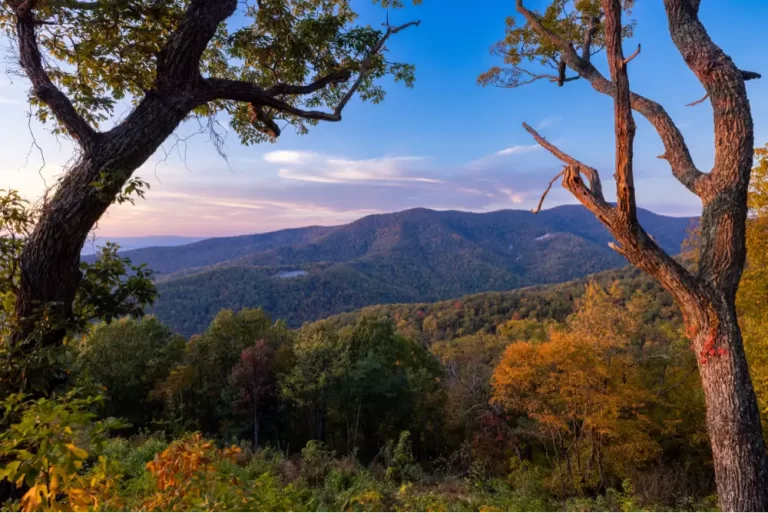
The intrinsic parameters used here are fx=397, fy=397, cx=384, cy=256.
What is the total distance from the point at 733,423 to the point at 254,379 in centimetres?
2007

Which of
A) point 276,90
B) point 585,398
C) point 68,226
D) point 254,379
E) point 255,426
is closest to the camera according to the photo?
point 68,226

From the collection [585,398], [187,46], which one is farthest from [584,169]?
[585,398]

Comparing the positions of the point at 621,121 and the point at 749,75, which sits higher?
the point at 749,75

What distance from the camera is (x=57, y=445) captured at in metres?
1.31

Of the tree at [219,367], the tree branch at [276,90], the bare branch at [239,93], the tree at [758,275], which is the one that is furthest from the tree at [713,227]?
the tree at [219,367]

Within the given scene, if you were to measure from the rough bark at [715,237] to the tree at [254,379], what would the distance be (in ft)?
63.3

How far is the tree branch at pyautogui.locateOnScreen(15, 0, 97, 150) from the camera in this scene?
2572mm

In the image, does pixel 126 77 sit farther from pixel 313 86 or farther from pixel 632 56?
pixel 632 56

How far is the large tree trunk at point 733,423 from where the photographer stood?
9.53 feet

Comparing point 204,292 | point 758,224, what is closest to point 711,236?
point 758,224

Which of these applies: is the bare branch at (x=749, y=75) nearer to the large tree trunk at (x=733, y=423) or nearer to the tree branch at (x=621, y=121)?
the tree branch at (x=621, y=121)

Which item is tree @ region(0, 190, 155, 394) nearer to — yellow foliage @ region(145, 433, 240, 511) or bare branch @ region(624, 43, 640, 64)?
yellow foliage @ region(145, 433, 240, 511)

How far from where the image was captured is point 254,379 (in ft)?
66.0

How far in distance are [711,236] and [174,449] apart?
4115 mm
